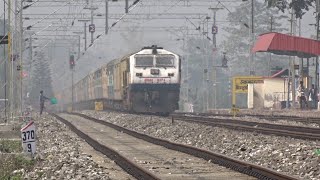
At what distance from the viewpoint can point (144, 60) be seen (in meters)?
40.4

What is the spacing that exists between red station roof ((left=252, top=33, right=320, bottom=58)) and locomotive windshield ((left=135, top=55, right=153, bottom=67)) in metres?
10.1

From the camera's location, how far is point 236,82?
165ft

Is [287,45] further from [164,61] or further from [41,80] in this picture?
[41,80]

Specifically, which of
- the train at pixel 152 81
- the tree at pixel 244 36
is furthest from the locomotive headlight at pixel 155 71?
the tree at pixel 244 36

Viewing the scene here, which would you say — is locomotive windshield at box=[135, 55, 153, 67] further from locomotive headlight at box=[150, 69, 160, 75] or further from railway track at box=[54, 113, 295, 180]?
railway track at box=[54, 113, 295, 180]

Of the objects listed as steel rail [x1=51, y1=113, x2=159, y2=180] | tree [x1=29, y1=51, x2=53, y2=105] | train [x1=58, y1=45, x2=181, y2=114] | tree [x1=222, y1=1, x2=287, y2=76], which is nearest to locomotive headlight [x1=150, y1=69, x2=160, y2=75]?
train [x1=58, y1=45, x2=181, y2=114]

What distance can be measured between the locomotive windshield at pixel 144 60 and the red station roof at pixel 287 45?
10.1 metres

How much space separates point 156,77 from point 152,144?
1749 cm

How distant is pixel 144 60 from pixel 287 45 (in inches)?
455

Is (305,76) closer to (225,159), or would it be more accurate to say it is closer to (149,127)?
(149,127)

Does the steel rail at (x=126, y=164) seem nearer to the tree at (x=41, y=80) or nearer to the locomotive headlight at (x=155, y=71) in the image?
the locomotive headlight at (x=155, y=71)

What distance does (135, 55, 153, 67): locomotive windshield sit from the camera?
1582 inches

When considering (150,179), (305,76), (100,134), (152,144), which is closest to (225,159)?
(150,179)

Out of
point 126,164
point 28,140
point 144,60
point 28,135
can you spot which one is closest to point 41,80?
point 144,60
